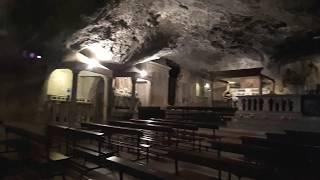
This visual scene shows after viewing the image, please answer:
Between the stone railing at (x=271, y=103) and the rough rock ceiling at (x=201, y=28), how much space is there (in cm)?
337

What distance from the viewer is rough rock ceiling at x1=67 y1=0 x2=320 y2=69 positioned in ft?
35.0

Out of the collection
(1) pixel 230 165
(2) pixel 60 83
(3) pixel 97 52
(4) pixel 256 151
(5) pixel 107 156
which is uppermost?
(3) pixel 97 52

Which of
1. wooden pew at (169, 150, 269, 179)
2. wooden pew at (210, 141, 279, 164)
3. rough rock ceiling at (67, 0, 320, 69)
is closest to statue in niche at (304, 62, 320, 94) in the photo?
rough rock ceiling at (67, 0, 320, 69)

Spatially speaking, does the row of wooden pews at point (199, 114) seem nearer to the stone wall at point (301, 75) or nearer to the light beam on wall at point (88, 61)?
the light beam on wall at point (88, 61)

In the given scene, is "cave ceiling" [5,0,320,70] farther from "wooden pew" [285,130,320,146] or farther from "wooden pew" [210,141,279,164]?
"wooden pew" [210,141,279,164]

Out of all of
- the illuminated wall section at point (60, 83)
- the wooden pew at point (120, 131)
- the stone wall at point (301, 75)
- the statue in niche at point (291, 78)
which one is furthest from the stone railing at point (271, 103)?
the illuminated wall section at point (60, 83)

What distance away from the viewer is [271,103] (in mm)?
9500

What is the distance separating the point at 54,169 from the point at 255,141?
3.80 m

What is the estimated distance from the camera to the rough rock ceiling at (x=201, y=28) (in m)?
10.7

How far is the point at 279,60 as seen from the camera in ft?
52.3

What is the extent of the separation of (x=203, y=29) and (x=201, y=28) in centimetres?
18

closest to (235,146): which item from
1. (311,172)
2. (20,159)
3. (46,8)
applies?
(311,172)

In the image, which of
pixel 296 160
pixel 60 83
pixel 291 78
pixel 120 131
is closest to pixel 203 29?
pixel 291 78

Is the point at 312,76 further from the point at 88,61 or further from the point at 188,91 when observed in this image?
the point at 88,61
